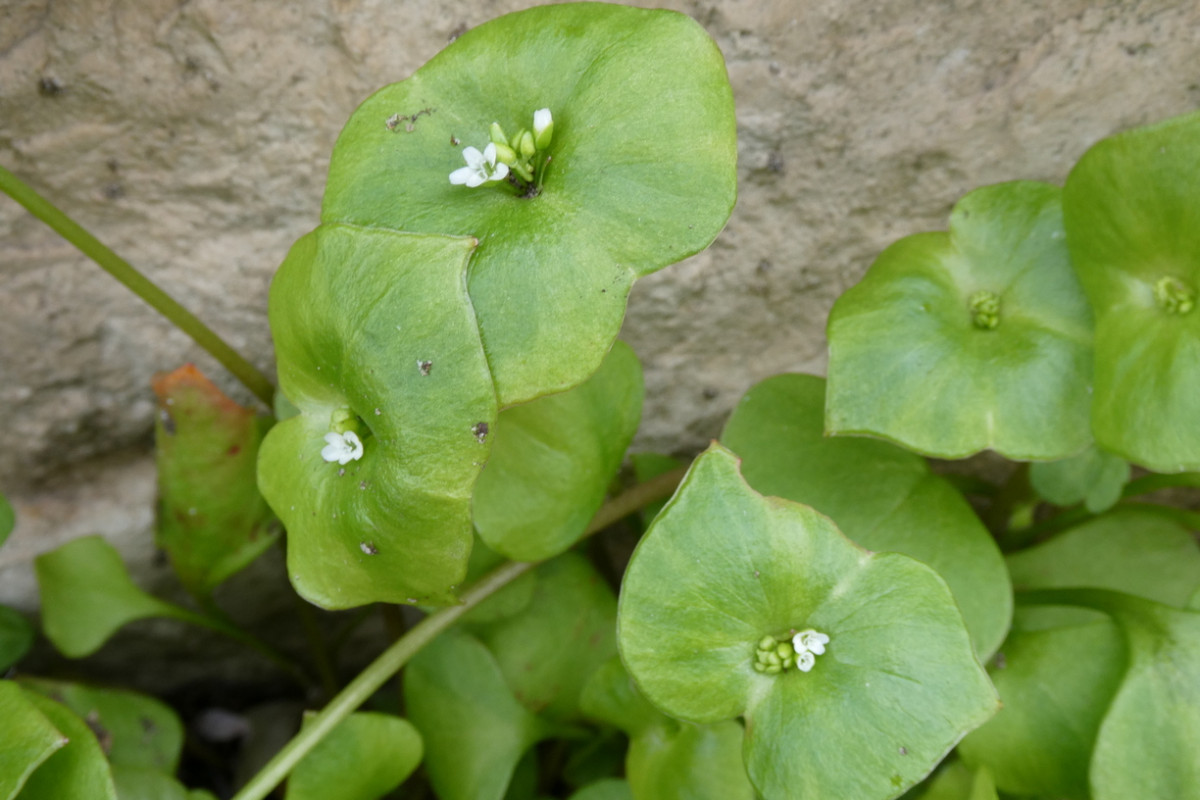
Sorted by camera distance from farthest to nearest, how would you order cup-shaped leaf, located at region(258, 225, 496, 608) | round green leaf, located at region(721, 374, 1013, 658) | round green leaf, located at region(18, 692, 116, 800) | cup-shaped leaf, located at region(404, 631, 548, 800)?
cup-shaped leaf, located at region(404, 631, 548, 800) → round green leaf, located at region(721, 374, 1013, 658) → round green leaf, located at region(18, 692, 116, 800) → cup-shaped leaf, located at region(258, 225, 496, 608)

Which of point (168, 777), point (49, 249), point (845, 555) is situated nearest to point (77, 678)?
point (168, 777)

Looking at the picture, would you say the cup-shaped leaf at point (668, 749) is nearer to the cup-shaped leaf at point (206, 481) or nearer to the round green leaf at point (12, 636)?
the cup-shaped leaf at point (206, 481)

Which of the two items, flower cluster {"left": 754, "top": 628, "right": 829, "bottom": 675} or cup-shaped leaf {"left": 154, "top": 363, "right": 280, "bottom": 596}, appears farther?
cup-shaped leaf {"left": 154, "top": 363, "right": 280, "bottom": 596}

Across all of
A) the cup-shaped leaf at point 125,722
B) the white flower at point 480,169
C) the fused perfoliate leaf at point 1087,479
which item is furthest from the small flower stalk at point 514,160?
the cup-shaped leaf at point 125,722

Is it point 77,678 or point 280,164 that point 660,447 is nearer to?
→ point 280,164

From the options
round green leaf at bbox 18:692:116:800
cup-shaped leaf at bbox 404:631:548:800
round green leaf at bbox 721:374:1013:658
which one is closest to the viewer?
round green leaf at bbox 18:692:116:800

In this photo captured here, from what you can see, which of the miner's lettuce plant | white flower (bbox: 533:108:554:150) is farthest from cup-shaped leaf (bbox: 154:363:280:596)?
white flower (bbox: 533:108:554:150)

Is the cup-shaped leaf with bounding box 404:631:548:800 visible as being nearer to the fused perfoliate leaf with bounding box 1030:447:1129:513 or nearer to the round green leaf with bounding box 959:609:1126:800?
the round green leaf with bounding box 959:609:1126:800
